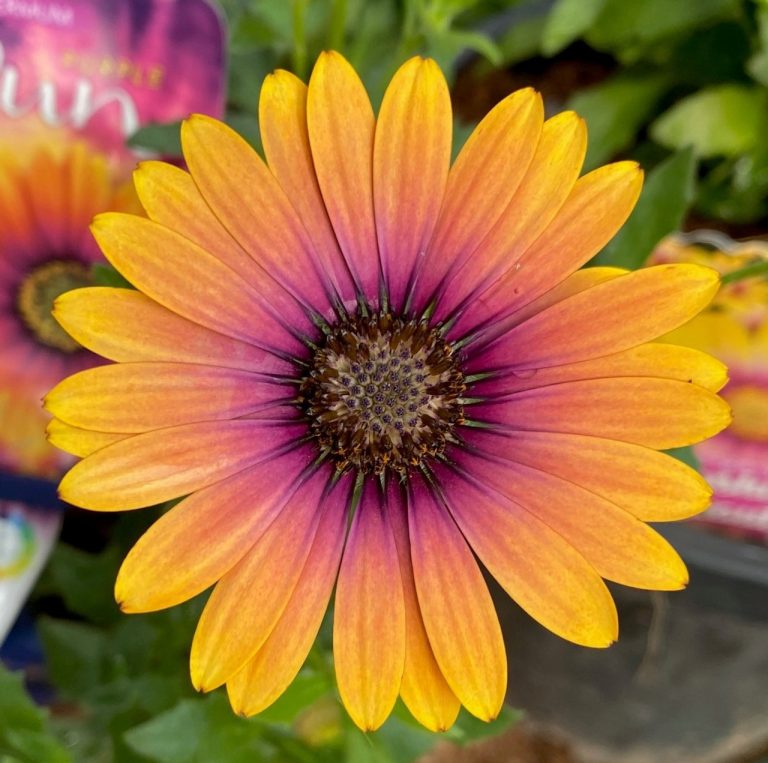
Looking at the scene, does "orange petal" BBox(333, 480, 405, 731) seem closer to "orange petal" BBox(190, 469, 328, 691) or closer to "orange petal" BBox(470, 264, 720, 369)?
"orange petal" BBox(190, 469, 328, 691)

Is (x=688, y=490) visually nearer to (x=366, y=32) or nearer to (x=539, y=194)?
(x=539, y=194)

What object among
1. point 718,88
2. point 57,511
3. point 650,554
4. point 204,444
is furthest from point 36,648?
point 718,88

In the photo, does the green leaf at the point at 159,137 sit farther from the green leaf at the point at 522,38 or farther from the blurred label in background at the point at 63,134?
the green leaf at the point at 522,38

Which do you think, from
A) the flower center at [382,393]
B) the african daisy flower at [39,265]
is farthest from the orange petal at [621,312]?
the african daisy flower at [39,265]

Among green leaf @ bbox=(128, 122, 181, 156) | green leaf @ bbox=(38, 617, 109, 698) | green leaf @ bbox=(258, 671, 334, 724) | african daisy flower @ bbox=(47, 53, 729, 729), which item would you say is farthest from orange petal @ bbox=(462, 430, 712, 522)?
green leaf @ bbox=(38, 617, 109, 698)

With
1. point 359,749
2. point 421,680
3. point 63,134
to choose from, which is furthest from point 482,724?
point 63,134

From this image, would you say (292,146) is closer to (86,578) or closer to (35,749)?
(35,749)
